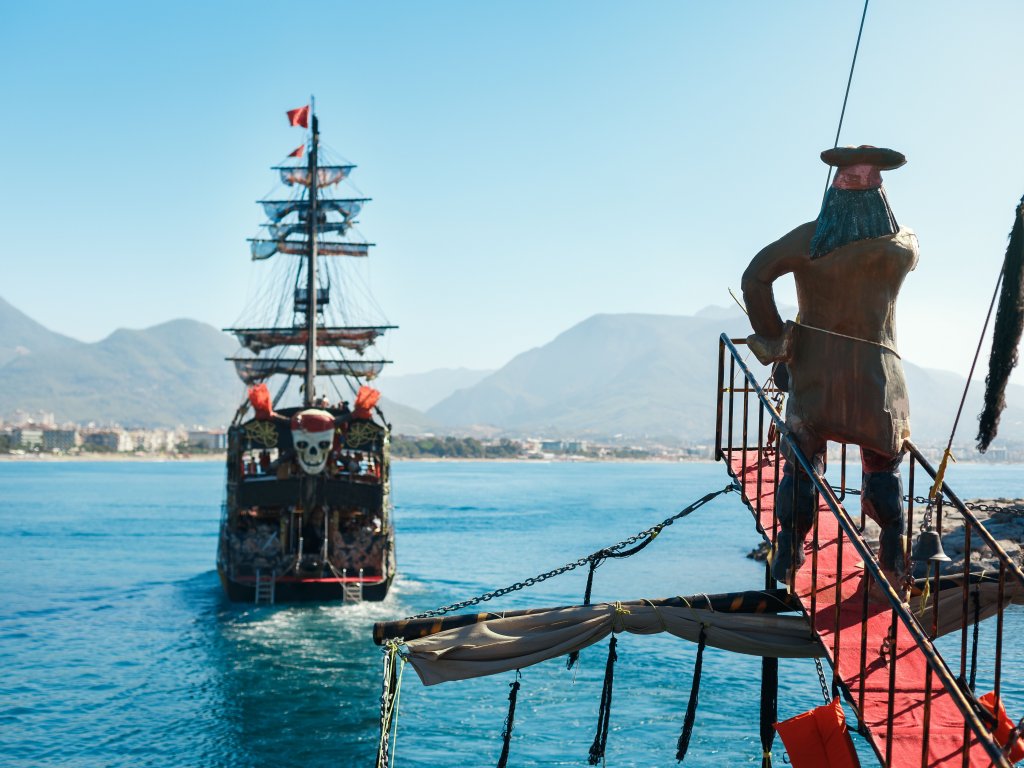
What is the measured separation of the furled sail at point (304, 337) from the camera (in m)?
42.5

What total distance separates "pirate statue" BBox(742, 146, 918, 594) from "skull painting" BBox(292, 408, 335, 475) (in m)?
24.8

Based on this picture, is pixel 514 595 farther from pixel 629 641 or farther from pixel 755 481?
pixel 755 481

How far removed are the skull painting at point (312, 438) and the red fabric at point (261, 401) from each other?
90 cm

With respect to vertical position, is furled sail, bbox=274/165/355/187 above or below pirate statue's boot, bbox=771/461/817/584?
above

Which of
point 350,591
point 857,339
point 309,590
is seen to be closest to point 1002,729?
point 857,339

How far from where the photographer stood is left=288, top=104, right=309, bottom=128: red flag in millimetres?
41438

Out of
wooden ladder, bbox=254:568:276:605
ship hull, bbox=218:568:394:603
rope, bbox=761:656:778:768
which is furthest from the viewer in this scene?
wooden ladder, bbox=254:568:276:605

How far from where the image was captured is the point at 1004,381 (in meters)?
5.57

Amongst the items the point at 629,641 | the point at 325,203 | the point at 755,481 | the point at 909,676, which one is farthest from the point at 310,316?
the point at 909,676

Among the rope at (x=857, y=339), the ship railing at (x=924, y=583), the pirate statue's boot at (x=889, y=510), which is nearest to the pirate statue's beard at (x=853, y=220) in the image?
the rope at (x=857, y=339)

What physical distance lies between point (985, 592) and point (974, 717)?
10.6 feet

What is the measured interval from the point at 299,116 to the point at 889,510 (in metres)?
39.0

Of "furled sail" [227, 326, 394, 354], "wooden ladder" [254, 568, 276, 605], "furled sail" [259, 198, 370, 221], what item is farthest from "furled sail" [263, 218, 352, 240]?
"wooden ladder" [254, 568, 276, 605]

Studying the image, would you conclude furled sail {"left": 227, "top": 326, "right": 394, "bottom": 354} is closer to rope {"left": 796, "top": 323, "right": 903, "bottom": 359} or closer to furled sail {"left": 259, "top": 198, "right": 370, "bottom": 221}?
furled sail {"left": 259, "top": 198, "right": 370, "bottom": 221}
